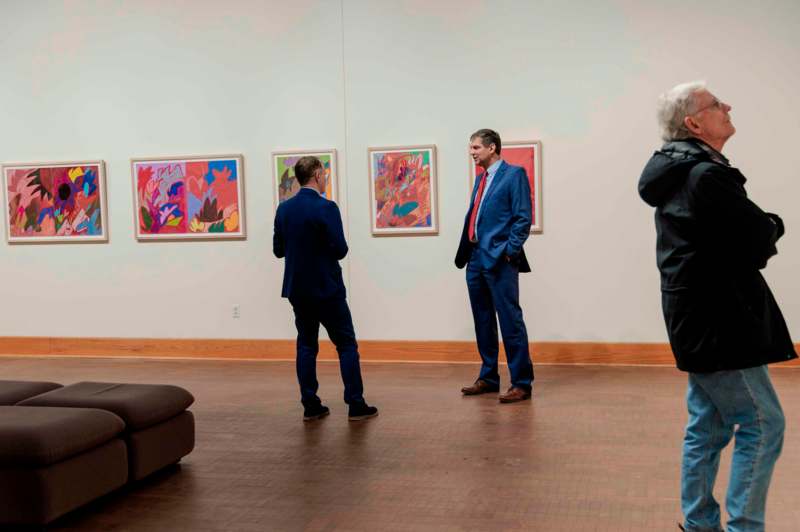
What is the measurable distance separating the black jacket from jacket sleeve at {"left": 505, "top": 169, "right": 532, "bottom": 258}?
3.10m

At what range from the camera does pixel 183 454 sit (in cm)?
503

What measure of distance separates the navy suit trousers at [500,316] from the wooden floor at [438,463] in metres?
0.28

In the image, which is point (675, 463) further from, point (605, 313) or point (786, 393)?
point (605, 313)

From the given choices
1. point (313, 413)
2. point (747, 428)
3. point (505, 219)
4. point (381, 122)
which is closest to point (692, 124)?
point (747, 428)

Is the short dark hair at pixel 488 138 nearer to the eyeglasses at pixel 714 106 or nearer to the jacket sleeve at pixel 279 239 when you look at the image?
the jacket sleeve at pixel 279 239

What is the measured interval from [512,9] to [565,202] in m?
Answer: 1.77

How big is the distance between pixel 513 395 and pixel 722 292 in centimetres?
346

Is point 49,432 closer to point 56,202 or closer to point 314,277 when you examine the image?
point 314,277

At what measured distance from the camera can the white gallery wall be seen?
25.3ft

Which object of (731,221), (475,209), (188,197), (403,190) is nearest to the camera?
(731,221)

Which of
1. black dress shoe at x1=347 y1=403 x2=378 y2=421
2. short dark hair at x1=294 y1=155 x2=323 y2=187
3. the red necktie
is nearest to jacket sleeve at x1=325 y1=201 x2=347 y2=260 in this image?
short dark hair at x1=294 y1=155 x2=323 y2=187

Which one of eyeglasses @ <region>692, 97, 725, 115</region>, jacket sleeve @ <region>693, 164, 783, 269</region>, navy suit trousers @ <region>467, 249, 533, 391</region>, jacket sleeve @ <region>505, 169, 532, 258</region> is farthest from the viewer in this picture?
navy suit trousers @ <region>467, 249, 533, 391</region>

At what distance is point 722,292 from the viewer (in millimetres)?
3125

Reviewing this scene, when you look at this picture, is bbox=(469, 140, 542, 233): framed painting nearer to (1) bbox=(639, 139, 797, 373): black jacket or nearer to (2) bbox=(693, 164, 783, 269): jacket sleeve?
(1) bbox=(639, 139, 797, 373): black jacket
